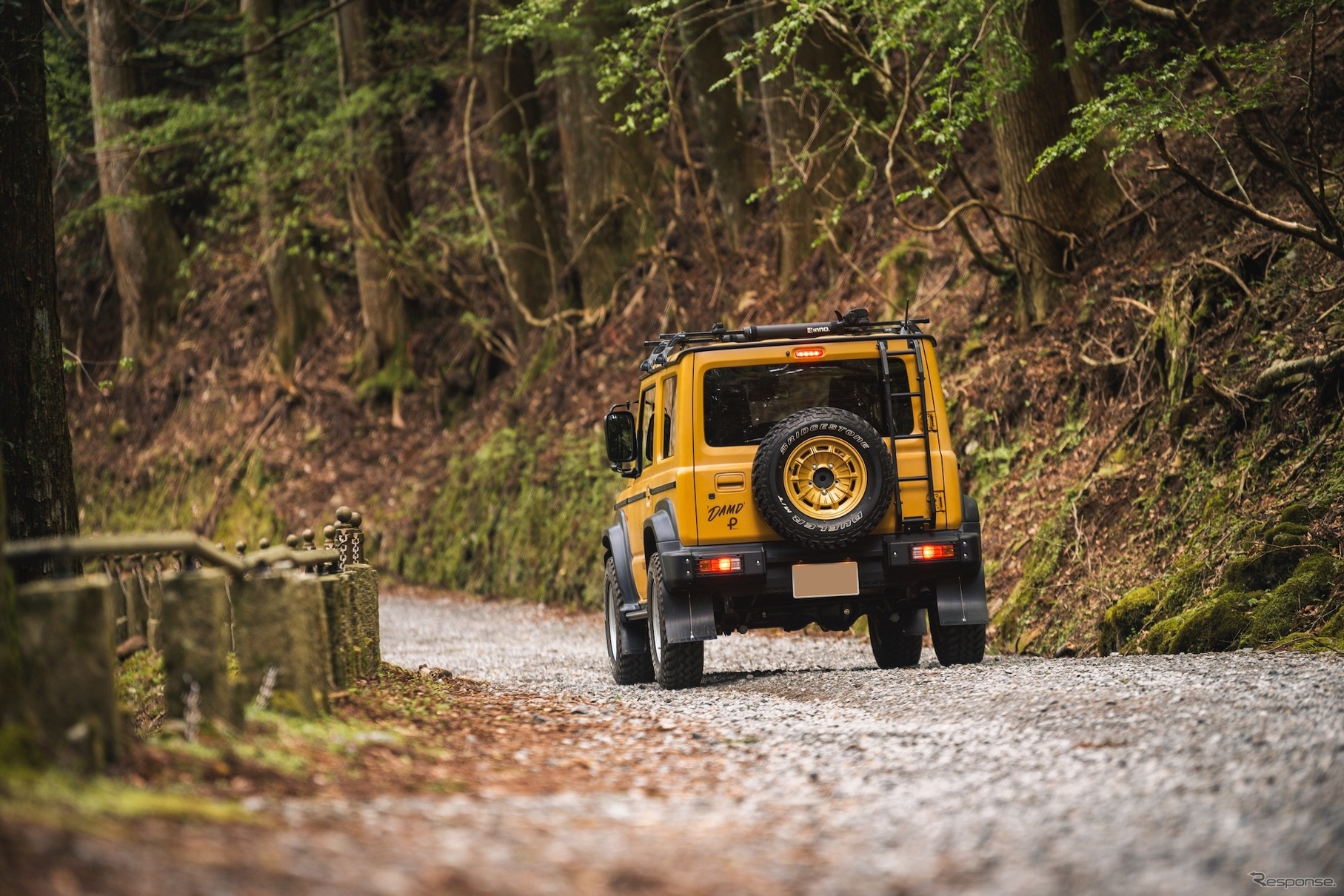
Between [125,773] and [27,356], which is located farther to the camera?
[27,356]

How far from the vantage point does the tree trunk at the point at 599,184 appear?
24453mm

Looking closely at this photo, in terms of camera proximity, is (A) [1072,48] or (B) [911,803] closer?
(B) [911,803]

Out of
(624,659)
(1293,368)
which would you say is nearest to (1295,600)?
(1293,368)

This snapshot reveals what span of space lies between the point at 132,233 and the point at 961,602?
2855cm

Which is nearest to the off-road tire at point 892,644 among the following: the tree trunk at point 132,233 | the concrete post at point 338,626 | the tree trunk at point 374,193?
the concrete post at point 338,626

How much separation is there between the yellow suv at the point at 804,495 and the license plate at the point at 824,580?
0.03 ft

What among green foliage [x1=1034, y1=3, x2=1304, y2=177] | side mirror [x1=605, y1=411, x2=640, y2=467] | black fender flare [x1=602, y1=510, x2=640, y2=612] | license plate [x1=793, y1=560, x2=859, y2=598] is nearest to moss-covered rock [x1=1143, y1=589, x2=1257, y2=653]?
license plate [x1=793, y1=560, x2=859, y2=598]

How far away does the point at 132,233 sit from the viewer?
3400 centimetres

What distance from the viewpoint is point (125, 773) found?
199 inches

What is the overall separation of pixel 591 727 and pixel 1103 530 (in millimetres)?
5861

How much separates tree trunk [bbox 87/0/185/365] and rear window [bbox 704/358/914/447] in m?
22.9

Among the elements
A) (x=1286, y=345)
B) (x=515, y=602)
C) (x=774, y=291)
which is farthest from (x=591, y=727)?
(x=515, y=602)

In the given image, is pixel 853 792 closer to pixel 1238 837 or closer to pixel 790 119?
pixel 1238 837

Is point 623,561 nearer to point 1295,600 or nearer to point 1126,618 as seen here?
point 1126,618
